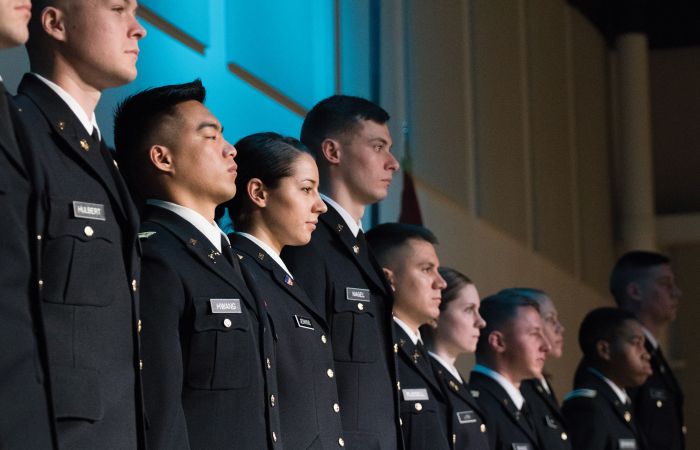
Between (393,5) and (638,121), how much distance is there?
467 cm

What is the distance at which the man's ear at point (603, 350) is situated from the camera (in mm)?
5641

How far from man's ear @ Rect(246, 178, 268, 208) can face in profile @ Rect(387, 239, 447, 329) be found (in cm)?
83

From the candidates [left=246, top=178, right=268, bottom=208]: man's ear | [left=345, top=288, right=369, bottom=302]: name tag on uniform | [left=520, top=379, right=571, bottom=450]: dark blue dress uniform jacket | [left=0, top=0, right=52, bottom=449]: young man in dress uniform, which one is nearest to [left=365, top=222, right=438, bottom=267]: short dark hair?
[left=345, top=288, right=369, bottom=302]: name tag on uniform

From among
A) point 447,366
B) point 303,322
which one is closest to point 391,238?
point 447,366

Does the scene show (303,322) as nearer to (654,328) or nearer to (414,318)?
(414,318)

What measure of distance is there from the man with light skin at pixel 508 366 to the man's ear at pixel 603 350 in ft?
2.22

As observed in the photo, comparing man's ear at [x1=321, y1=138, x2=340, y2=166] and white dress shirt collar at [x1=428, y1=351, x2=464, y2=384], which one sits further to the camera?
white dress shirt collar at [x1=428, y1=351, x2=464, y2=384]

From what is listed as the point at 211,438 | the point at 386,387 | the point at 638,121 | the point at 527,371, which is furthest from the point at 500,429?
the point at 638,121

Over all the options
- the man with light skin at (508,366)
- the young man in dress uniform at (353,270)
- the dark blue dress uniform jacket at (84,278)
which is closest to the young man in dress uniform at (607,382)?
the man with light skin at (508,366)

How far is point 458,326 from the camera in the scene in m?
4.43

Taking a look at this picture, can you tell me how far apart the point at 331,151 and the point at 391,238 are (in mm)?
445

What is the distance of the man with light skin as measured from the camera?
469cm

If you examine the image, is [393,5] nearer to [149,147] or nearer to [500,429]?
[500,429]

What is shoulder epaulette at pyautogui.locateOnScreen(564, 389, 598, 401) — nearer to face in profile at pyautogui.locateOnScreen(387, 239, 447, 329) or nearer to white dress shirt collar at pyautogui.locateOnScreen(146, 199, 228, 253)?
face in profile at pyautogui.locateOnScreen(387, 239, 447, 329)
